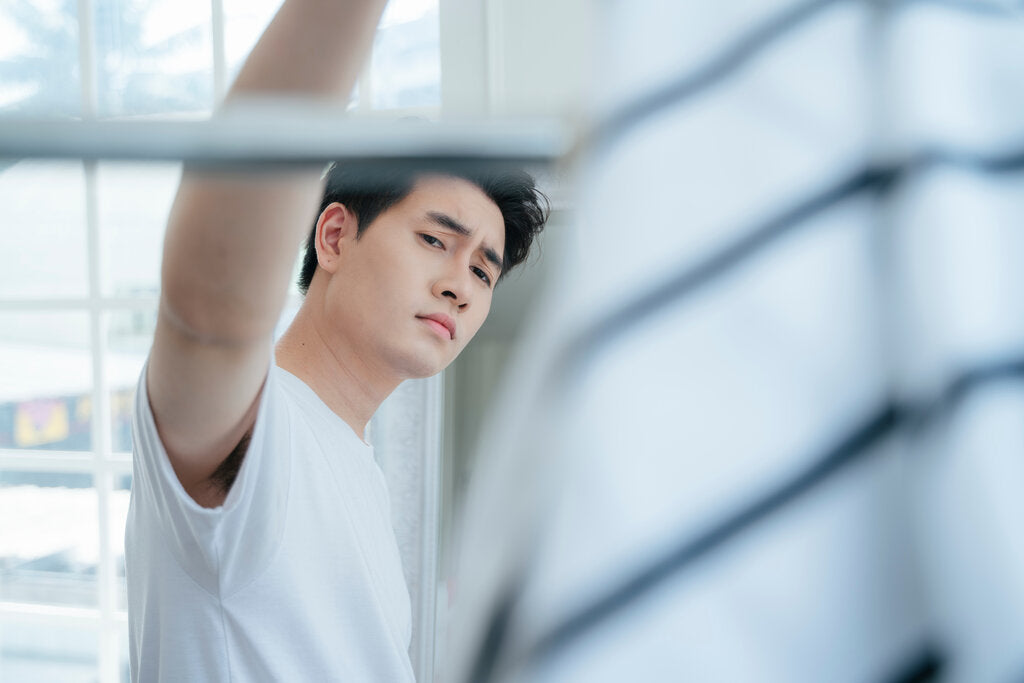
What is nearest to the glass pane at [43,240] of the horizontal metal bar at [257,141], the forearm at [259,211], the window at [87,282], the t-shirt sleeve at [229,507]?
the window at [87,282]

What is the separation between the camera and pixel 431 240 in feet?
1.81

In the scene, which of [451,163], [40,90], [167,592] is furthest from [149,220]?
[451,163]

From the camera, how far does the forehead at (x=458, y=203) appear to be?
0.56 m

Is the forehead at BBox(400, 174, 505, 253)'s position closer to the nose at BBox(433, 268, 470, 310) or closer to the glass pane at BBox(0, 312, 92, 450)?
the nose at BBox(433, 268, 470, 310)

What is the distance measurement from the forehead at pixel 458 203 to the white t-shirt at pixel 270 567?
16 cm

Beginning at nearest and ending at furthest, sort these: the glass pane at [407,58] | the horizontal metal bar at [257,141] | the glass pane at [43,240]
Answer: the horizontal metal bar at [257,141]
the glass pane at [407,58]
the glass pane at [43,240]

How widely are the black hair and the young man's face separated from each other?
0.04 ft

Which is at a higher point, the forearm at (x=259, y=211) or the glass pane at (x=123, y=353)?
the glass pane at (x=123, y=353)

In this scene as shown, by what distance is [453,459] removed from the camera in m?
0.91

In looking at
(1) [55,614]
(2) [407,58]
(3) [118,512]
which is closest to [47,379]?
(3) [118,512]

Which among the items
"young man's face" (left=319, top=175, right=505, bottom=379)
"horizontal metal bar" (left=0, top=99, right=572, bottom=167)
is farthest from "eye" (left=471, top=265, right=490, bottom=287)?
"horizontal metal bar" (left=0, top=99, right=572, bottom=167)

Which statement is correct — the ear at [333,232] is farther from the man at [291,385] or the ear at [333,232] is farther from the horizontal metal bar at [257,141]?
the horizontal metal bar at [257,141]

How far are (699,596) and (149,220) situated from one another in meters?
1.21

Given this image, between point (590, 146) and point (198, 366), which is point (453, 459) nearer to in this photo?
point (198, 366)
